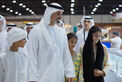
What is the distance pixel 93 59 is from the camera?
312cm

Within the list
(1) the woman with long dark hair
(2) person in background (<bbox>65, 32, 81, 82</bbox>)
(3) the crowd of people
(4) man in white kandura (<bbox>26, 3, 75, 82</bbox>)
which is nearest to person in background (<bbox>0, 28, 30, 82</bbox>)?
(3) the crowd of people

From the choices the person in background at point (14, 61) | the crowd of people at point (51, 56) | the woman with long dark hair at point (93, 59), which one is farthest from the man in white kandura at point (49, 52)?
the person in background at point (14, 61)

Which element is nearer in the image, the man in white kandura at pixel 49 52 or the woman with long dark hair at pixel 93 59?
the man in white kandura at pixel 49 52

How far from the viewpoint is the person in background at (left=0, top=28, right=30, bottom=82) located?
127 inches

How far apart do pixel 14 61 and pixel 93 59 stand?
1.03 metres

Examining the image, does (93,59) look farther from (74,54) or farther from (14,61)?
(14,61)

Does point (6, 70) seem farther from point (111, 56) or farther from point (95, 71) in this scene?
point (111, 56)

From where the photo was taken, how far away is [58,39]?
300 centimetres

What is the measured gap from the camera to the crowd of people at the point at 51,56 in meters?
2.88

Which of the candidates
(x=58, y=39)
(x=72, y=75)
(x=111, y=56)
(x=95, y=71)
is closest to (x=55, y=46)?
(x=58, y=39)

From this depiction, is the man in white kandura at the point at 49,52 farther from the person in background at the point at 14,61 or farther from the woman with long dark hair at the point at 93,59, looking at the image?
the person in background at the point at 14,61

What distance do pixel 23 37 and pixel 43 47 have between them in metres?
0.66

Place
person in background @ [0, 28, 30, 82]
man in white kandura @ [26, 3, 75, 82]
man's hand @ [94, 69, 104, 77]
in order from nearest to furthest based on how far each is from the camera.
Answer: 1. man in white kandura @ [26, 3, 75, 82]
2. man's hand @ [94, 69, 104, 77]
3. person in background @ [0, 28, 30, 82]

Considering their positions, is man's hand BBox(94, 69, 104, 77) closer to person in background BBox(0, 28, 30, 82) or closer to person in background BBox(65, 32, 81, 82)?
person in background BBox(65, 32, 81, 82)
